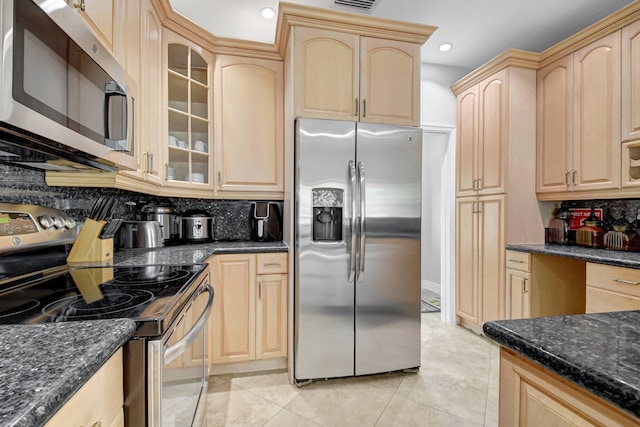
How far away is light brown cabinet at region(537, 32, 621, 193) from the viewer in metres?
2.29

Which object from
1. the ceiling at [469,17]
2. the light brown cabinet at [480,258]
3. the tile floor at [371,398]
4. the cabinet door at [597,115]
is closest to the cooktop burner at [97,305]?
the tile floor at [371,398]

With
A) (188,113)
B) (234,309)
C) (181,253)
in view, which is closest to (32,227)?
(181,253)

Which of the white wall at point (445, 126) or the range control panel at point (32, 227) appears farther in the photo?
the white wall at point (445, 126)

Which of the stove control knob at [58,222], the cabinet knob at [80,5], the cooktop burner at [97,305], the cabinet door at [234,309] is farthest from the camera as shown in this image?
the cabinet door at [234,309]

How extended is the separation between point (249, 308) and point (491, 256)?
6.89 feet

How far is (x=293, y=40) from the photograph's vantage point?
2.12 meters

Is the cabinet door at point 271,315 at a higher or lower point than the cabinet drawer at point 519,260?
lower

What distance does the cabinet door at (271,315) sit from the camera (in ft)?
7.45

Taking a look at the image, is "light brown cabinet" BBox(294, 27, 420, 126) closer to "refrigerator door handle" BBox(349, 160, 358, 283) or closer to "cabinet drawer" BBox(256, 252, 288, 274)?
"refrigerator door handle" BBox(349, 160, 358, 283)

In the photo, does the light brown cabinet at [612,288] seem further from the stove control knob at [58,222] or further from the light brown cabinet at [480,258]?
the stove control knob at [58,222]

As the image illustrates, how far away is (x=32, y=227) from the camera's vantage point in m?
1.30

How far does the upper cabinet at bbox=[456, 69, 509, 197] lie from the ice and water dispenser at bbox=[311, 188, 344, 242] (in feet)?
4.96

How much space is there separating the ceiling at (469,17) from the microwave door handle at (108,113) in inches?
58.5

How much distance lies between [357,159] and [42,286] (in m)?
1.71
